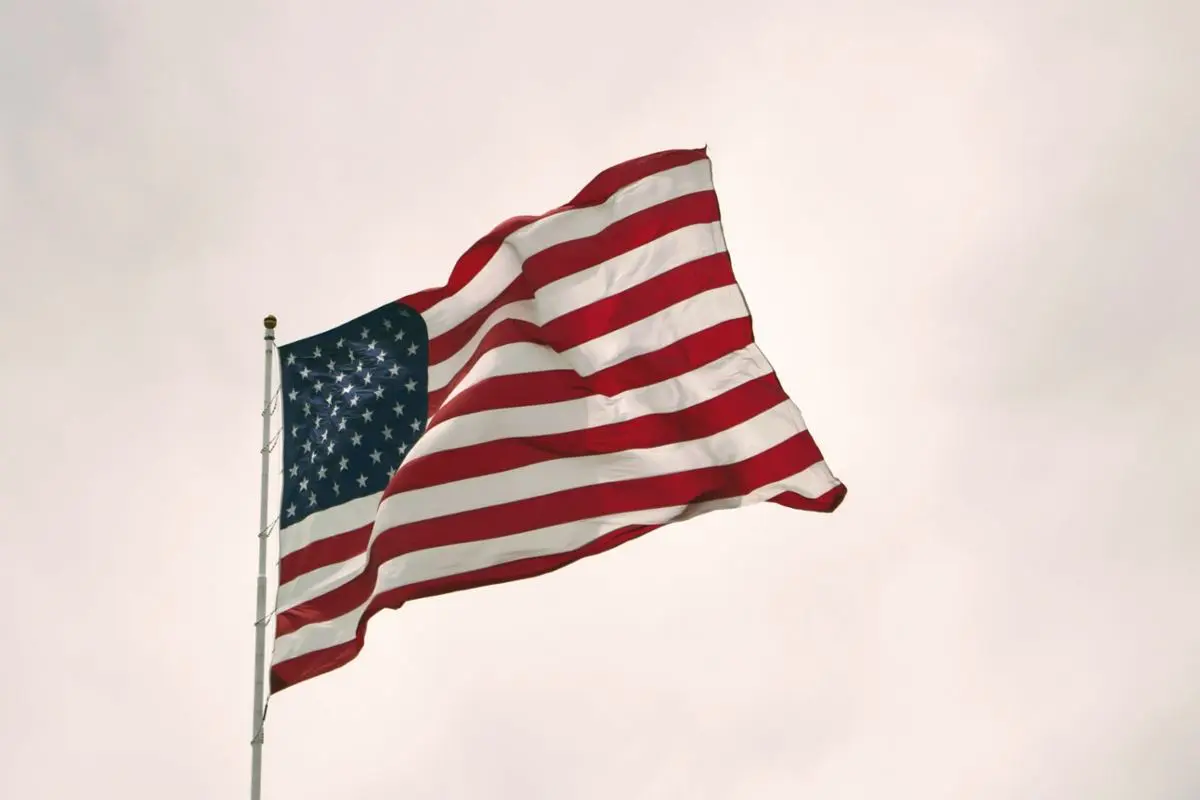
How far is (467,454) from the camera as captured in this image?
22734 millimetres

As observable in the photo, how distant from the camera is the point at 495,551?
22.2 meters

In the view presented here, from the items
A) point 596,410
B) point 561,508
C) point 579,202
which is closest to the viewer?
point 561,508

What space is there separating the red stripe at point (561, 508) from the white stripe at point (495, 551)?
0.08m

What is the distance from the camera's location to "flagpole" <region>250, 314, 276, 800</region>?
2036 cm

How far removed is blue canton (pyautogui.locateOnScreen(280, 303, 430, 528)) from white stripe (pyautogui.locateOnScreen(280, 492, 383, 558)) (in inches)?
4.3

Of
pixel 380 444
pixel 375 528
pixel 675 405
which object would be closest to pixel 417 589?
pixel 375 528

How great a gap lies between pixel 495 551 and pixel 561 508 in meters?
1.05

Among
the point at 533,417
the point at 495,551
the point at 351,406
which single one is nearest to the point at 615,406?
the point at 533,417

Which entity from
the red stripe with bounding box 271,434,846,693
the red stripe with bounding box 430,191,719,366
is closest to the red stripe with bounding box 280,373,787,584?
the red stripe with bounding box 271,434,846,693

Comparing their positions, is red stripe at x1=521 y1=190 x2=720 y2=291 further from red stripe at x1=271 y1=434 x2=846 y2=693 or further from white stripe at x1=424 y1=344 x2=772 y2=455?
red stripe at x1=271 y1=434 x2=846 y2=693

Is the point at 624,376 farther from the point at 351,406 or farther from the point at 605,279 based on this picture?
the point at 351,406

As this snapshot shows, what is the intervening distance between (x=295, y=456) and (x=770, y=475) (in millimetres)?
6456

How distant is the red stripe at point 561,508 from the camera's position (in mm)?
22047

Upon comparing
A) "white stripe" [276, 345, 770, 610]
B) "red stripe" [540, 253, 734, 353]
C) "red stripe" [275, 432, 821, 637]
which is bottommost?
"red stripe" [275, 432, 821, 637]
